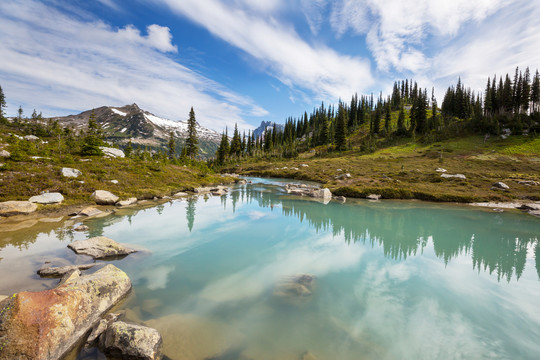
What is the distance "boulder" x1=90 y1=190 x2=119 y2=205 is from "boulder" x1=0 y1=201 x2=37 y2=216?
15.2ft

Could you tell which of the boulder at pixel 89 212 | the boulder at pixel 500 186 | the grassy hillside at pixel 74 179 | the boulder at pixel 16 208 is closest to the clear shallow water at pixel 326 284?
the boulder at pixel 89 212

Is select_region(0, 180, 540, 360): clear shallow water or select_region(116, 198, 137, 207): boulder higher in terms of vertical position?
select_region(116, 198, 137, 207): boulder

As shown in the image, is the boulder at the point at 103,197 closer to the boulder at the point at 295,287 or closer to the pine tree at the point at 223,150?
the boulder at the point at 295,287

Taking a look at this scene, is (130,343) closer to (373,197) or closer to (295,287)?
(295,287)

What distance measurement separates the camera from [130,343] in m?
5.70

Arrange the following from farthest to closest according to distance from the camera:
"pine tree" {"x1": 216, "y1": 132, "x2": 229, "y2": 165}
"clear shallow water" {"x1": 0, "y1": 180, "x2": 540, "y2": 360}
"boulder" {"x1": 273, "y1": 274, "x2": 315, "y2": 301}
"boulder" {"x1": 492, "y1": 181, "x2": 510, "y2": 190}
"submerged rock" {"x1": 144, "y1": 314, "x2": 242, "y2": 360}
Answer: "pine tree" {"x1": 216, "y1": 132, "x2": 229, "y2": 165} → "boulder" {"x1": 492, "y1": 181, "x2": 510, "y2": 190} → "boulder" {"x1": 273, "y1": 274, "x2": 315, "y2": 301} → "clear shallow water" {"x1": 0, "y1": 180, "x2": 540, "y2": 360} → "submerged rock" {"x1": 144, "y1": 314, "x2": 242, "y2": 360}

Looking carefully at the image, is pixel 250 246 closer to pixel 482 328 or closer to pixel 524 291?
pixel 482 328

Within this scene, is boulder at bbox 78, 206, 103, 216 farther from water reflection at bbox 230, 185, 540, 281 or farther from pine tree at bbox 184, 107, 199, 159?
pine tree at bbox 184, 107, 199, 159

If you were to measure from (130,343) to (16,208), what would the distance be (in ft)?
69.1

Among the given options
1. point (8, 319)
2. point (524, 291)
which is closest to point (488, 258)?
point (524, 291)

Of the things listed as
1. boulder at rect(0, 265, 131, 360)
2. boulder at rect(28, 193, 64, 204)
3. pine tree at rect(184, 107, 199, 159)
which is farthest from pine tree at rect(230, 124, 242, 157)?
boulder at rect(0, 265, 131, 360)

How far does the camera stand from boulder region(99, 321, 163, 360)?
5.64m

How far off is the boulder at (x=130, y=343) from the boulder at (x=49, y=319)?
33.2 inches

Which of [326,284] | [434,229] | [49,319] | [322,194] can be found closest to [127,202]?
[49,319]
